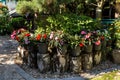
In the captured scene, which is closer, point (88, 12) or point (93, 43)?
point (93, 43)

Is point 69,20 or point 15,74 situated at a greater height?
point 69,20

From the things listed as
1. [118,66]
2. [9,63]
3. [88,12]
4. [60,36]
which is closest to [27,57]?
[9,63]

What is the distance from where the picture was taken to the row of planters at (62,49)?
6070mm

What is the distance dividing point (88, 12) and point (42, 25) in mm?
4627

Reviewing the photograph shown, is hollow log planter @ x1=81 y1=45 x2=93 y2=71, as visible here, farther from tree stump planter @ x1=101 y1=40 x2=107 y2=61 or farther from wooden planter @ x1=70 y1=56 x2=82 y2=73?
tree stump planter @ x1=101 y1=40 x2=107 y2=61

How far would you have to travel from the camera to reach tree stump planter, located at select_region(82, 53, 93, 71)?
6.31 metres

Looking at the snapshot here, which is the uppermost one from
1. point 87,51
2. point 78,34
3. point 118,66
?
point 78,34

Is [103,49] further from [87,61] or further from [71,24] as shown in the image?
[71,24]

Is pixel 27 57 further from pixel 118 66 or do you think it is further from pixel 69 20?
pixel 118 66

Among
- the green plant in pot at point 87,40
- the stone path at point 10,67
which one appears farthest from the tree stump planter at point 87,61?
the stone path at point 10,67

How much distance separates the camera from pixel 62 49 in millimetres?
6016

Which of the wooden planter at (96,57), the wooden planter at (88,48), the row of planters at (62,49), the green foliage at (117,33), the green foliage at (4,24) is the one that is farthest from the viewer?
the green foliage at (4,24)

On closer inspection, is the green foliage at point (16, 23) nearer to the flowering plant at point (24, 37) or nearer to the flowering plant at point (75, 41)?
the flowering plant at point (24, 37)

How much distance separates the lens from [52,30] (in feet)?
21.8
